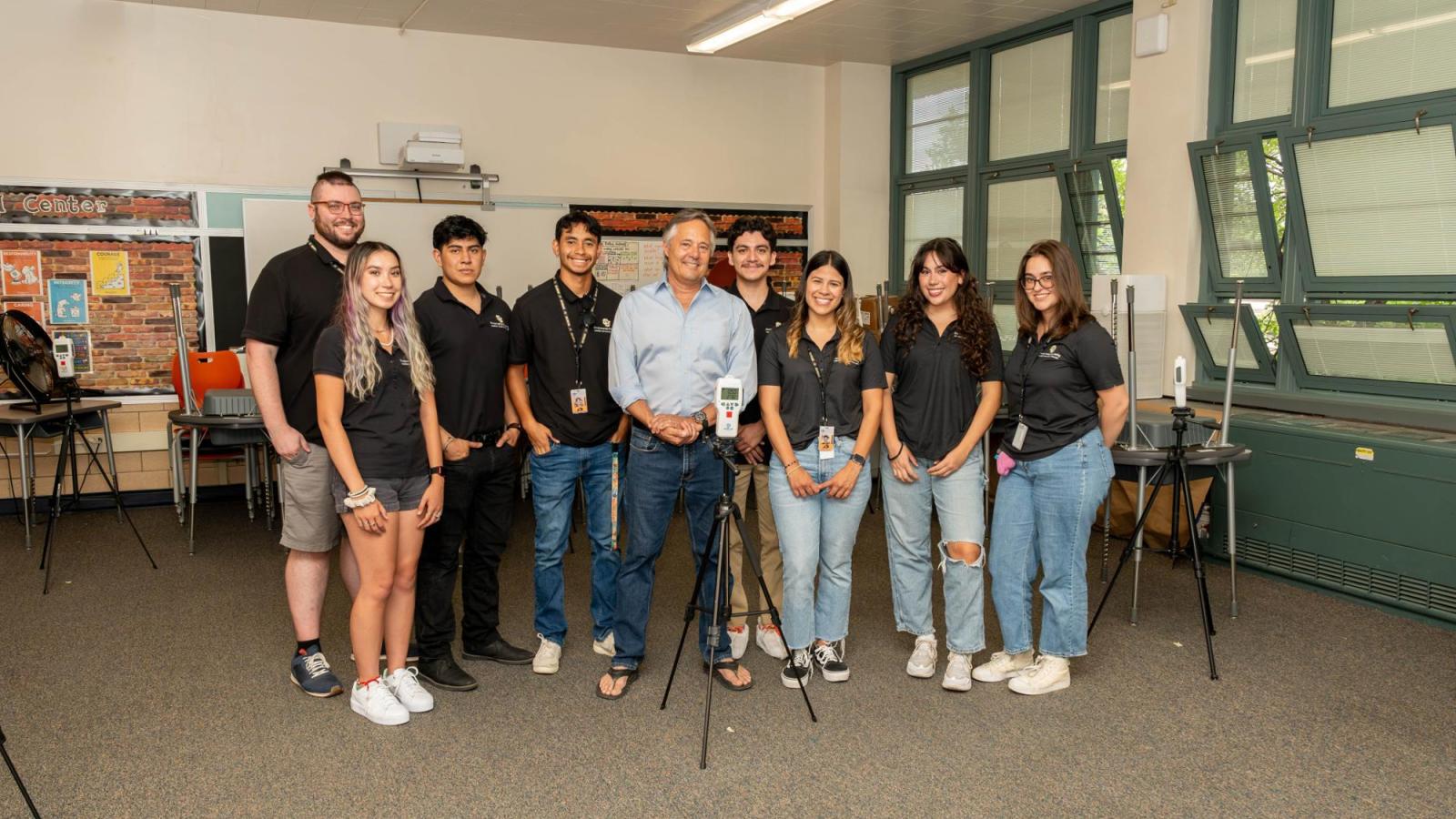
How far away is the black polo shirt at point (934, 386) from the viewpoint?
135 inches

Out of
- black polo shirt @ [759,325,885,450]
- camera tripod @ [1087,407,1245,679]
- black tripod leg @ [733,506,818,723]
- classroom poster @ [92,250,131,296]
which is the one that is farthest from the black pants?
classroom poster @ [92,250,131,296]

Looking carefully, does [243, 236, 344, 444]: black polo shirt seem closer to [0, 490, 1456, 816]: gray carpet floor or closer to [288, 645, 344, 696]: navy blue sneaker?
[288, 645, 344, 696]: navy blue sneaker

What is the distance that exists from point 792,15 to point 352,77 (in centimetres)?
295

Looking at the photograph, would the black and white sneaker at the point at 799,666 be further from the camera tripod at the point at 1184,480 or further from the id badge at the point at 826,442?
the camera tripod at the point at 1184,480

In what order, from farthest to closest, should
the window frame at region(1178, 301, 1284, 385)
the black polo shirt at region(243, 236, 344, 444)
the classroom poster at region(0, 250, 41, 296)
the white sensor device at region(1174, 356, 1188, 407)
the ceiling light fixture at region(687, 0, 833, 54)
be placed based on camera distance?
the classroom poster at region(0, 250, 41, 296) < the ceiling light fixture at region(687, 0, 833, 54) < the window frame at region(1178, 301, 1284, 385) < the white sensor device at region(1174, 356, 1188, 407) < the black polo shirt at region(243, 236, 344, 444)

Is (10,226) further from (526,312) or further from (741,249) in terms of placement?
(741,249)

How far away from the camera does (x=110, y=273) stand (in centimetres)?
652

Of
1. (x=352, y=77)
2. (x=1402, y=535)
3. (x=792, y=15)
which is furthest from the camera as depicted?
(x=352, y=77)

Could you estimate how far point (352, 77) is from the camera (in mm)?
6895

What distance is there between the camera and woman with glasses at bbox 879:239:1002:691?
134 inches

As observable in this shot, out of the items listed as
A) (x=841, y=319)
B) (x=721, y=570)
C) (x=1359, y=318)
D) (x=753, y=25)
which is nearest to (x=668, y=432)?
(x=721, y=570)

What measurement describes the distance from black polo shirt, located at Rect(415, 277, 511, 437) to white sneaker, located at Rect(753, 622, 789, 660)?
1290 mm

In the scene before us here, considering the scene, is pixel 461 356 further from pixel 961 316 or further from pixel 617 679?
pixel 961 316

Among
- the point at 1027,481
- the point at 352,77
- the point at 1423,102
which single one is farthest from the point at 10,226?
the point at 1423,102
